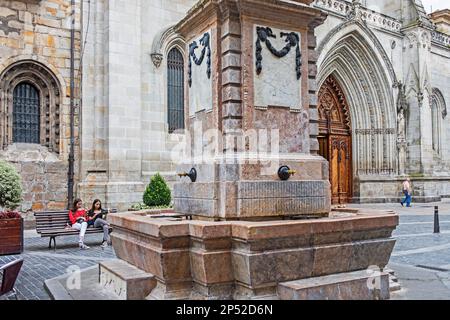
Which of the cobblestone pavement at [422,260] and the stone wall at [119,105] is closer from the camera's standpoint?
the cobblestone pavement at [422,260]

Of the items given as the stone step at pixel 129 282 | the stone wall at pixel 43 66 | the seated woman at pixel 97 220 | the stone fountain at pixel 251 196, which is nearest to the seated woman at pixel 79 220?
the seated woman at pixel 97 220

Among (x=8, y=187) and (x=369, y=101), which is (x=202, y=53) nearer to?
(x=8, y=187)

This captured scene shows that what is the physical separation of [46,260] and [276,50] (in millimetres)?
5755

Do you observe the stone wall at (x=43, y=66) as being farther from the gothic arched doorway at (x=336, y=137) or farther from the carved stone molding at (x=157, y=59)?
the gothic arched doorway at (x=336, y=137)

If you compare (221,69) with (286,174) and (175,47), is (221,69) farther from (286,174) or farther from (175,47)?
(175,47)

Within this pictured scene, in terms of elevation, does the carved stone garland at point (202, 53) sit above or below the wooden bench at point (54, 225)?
above

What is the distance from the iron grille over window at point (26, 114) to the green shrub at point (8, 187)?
13.8 ft

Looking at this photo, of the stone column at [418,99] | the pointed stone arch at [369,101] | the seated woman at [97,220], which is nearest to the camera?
the seated woman at [97,220]

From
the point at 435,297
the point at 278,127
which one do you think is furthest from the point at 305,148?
the point at 435,297

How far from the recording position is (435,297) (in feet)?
17.3

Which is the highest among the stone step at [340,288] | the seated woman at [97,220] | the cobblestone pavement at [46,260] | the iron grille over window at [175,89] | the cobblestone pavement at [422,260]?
the iron grille over window at [175,89]

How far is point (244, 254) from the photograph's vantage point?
15.4ft

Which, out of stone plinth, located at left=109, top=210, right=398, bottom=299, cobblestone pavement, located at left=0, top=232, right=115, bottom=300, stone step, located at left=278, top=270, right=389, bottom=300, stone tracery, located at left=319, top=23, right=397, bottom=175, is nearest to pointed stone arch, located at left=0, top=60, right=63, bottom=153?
cobblestone pavement, located at left=0, top=232, right=115, bottom=300

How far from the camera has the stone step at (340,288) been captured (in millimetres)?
4598
